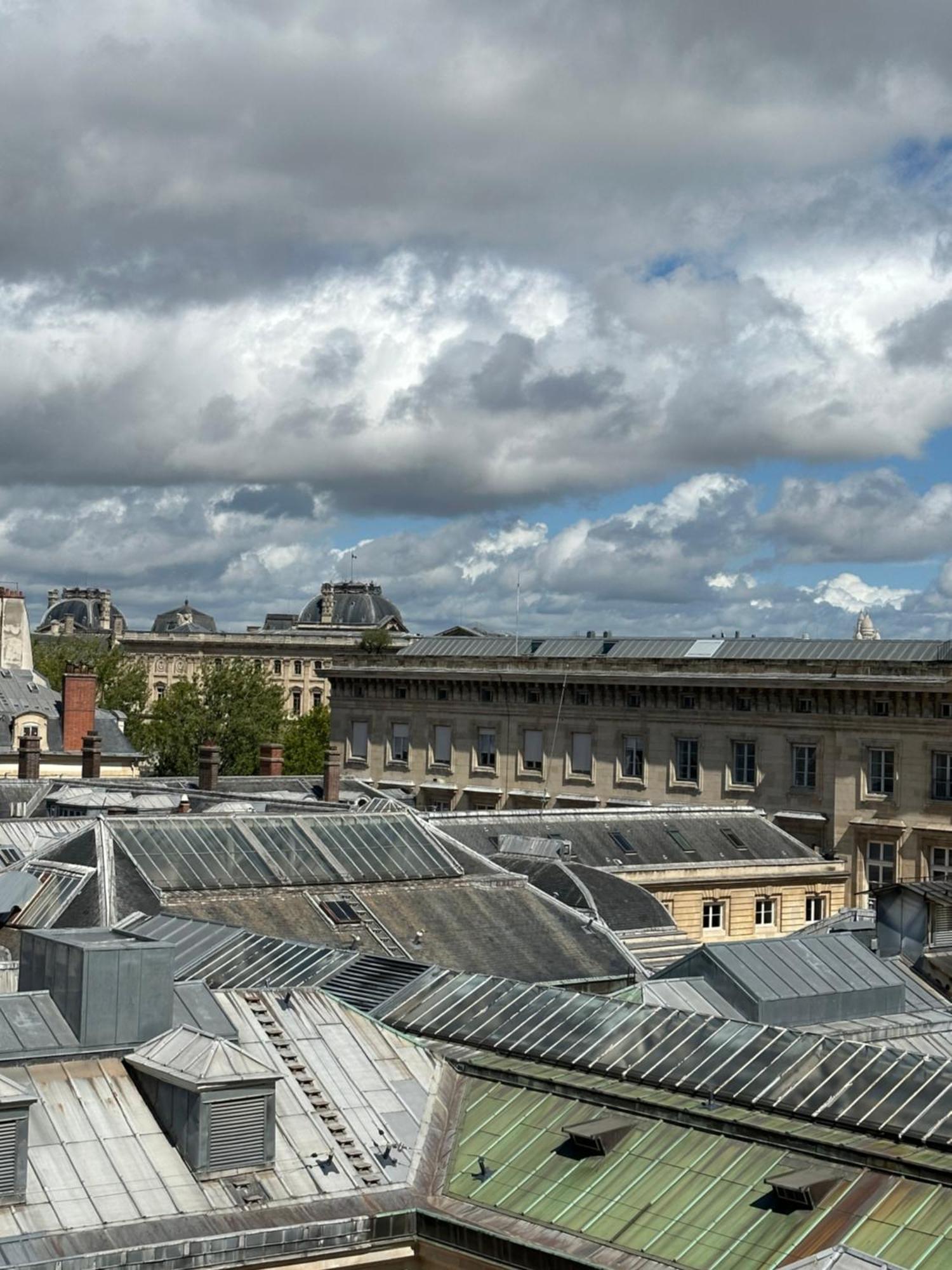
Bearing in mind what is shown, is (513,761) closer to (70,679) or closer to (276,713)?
(70,679)

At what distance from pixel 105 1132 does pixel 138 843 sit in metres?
27.4

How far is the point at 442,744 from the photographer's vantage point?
10869 centimetres

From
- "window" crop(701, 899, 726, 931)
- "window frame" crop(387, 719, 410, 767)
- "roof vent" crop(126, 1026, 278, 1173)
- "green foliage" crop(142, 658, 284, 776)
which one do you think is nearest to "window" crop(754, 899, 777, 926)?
"window" crop(701, 899, 726, 931)

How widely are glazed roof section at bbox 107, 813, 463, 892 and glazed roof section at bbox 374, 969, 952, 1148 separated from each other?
19646 mm

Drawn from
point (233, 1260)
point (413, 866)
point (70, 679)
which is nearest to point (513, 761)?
point (70, 679)

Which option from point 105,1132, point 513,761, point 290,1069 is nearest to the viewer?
point 105,1132

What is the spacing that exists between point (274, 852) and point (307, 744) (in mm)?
87953

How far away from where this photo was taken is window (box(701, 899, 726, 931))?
72562mm

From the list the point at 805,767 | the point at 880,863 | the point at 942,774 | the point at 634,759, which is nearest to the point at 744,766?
the point at 805,767

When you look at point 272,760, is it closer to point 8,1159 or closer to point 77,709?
point 77,709

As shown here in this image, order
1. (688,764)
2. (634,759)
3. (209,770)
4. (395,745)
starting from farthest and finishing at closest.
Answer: (395,745) → (634,759) → (688,764) → (209,770)

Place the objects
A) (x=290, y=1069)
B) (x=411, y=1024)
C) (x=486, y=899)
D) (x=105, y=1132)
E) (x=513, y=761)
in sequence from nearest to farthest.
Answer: (x=105, y=1132), (x=290, y=1069), (x=411, y=1024), (x=486, y=899), (x=513, y=761)

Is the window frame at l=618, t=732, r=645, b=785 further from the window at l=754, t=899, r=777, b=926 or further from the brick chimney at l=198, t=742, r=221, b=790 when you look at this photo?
the brick chimney at l=198, t=742, r=221, b=790

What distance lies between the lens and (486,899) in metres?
48.0
